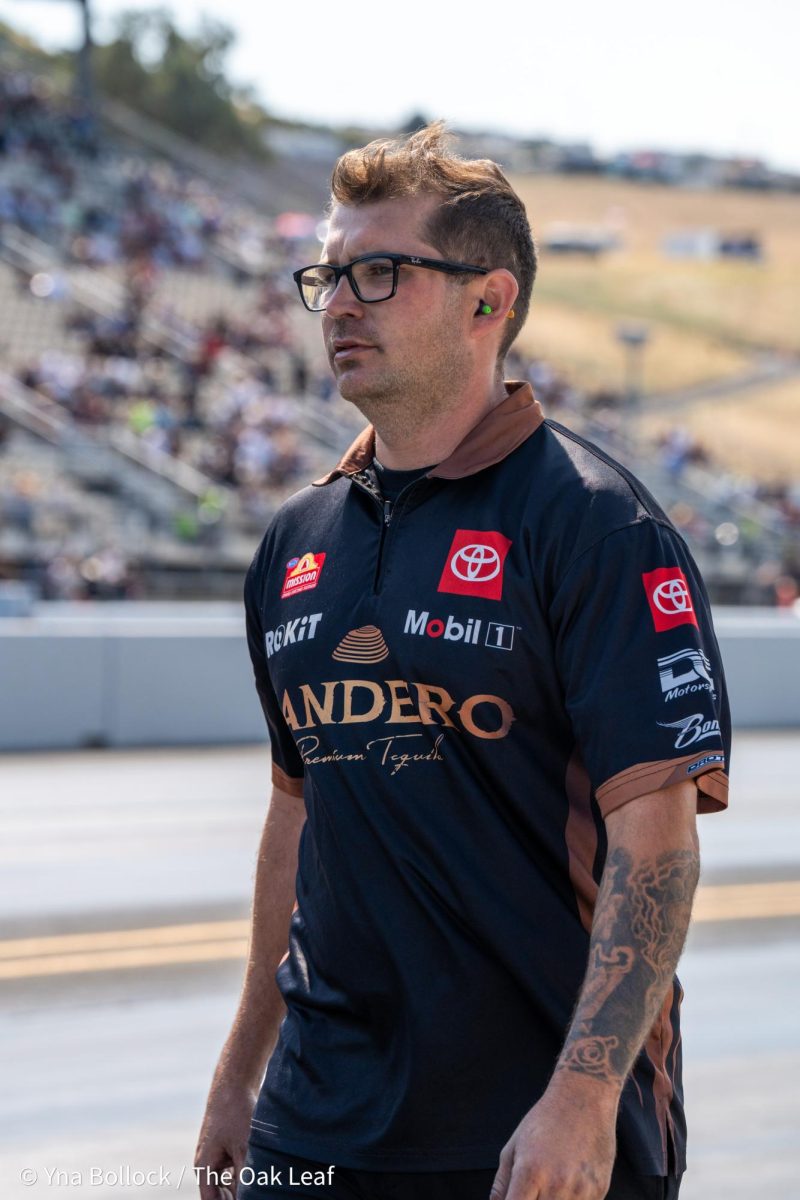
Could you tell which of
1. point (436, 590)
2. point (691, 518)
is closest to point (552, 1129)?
point (436, 590)

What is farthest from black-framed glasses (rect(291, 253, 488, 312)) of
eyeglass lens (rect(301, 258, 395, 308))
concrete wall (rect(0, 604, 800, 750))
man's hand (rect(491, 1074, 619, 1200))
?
concrete wall (rect(0, 604, 800, 750))

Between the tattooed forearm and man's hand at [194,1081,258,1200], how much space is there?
879mm

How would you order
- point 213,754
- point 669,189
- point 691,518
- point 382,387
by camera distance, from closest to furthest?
point 382,387 → point 213,754 → point 691,518 → point 669,189

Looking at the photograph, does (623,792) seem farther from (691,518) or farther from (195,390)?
(691,518)

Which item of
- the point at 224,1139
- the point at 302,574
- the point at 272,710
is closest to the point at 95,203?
the point at 272,710

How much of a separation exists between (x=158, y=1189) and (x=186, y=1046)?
4.39ft

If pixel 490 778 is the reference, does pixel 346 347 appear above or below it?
above

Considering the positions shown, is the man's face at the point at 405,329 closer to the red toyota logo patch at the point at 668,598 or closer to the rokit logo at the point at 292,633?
the rokit logo at the point at 292,633

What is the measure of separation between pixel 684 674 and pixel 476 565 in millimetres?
348

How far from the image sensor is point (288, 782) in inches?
119

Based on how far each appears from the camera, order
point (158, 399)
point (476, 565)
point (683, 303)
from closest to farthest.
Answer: point (476, 565) → point (158, 399) → point (683, 303)

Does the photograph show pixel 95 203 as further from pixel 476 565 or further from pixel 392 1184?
pixel 392 1184

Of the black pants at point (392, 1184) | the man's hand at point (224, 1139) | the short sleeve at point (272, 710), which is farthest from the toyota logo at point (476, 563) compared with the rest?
the man's hand at point (224, 1139)

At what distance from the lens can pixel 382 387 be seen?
2.64 m
